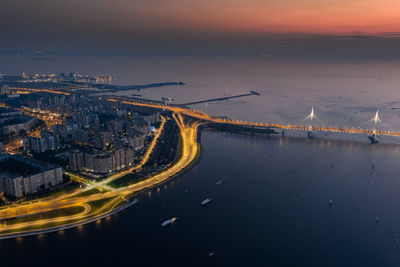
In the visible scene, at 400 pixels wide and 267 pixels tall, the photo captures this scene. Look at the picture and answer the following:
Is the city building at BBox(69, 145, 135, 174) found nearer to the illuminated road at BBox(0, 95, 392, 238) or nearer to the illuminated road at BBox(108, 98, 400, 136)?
the illuminated road at BBox(0, 95, 392, 238)

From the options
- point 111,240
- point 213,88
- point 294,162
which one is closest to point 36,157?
point 111,240

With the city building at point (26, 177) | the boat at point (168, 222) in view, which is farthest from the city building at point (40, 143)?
the boat at point (168, 222)

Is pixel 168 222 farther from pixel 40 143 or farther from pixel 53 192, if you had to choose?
pixel 40 143

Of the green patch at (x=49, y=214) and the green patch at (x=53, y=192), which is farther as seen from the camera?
the green patch at (x=53, y=192)

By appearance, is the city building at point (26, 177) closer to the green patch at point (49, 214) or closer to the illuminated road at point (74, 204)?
the illuminated road at point (74, 204)

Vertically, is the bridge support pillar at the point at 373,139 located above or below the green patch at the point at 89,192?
above

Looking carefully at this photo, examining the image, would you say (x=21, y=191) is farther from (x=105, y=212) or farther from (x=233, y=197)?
(x=233, y=197)

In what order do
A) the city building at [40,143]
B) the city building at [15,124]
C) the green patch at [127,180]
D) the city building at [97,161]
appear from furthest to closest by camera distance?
1. the city building at [15,124]
2. the city building at [40,143]
3. the city building at [97,161]
4. the green patch at [127,180]

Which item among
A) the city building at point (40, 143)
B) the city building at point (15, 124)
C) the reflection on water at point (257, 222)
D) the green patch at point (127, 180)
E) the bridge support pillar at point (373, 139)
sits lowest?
the reflection on water at point (257, 222)

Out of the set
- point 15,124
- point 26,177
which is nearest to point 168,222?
point 26,177
